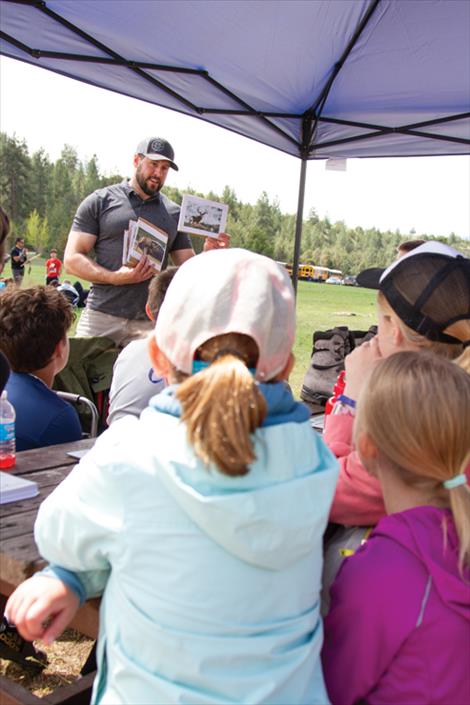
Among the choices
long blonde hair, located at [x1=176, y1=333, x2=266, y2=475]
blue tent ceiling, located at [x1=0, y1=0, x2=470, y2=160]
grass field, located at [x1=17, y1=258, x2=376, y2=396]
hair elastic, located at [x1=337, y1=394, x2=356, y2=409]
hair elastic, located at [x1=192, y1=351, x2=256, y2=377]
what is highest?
blue tent ceiling, located at [x1=0, y1=0, x2=470, y2=160]

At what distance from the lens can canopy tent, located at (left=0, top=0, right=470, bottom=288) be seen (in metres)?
→ 3.80

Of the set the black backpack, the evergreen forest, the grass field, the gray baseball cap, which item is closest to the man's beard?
the gray baseball cap

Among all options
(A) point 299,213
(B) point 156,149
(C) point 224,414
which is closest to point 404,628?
Result: (C) point 224,414

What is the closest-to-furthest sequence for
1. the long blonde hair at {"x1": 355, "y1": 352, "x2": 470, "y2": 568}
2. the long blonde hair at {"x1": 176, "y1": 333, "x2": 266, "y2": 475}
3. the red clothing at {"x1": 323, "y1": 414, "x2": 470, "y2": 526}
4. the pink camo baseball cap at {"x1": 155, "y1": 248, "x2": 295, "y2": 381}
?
the long blonde hair at {"x1": 176, "y1": 333, "x2": 266, "y2": 475}
the pink camo baseball cap at {"x1": 155, "y1": 248, "x2": 295, "y2": 381}
the long blonde hair at {"x1": 355, "y1": 352, "x2": 470, "y2": 568}
the red clothing at {"x1": 323, "y1": 414, "x2": 470, "y2": 526}

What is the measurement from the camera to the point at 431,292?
5.94 feet

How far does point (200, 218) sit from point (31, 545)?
2.77m

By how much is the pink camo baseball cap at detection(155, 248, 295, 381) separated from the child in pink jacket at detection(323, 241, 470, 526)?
617 mm

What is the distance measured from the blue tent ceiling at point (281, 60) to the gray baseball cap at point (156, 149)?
2.01ft

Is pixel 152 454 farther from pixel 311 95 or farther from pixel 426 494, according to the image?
pixel 311 95

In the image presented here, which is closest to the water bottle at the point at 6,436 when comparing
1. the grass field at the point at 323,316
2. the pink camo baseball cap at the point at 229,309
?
the pink camo baseball cap at the point at 229,309

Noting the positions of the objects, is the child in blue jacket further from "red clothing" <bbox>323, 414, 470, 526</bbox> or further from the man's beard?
the man's beard

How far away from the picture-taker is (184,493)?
3.16 ft

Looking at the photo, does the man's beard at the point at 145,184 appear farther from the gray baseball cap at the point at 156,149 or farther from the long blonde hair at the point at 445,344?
the long blonde hair at the point at 445,344

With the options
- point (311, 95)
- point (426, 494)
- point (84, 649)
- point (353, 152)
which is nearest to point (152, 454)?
point (426, 494)
